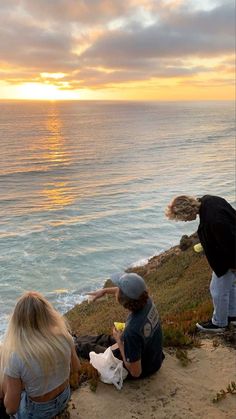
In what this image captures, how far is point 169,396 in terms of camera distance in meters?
6.12

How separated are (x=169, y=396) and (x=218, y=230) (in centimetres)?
248

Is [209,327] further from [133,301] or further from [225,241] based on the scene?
[133,301]

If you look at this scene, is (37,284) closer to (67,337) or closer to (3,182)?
(67,337)

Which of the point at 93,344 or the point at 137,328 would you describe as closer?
the point at 137,328

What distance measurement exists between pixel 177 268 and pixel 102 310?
175 inches

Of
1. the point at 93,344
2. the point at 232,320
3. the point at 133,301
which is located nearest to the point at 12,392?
the point at 133,301

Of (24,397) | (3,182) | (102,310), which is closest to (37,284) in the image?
(102,310)

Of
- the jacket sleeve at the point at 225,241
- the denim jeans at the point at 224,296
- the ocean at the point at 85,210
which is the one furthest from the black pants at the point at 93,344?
the ocean at the point at 85,210

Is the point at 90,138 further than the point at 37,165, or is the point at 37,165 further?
the point at 90,138

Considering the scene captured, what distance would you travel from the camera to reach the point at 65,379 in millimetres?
4848

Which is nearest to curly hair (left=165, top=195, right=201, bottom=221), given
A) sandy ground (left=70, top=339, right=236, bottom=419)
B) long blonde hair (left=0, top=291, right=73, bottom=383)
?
sandy ground (left=70, top=339, right=236, bottom=419)

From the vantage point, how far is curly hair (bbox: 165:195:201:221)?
6.68 meters

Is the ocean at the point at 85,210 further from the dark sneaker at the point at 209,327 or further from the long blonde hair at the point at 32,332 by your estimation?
the long blonde hair at the point at 32,332

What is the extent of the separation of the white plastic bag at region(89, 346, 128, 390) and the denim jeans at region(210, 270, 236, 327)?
2113 mm
